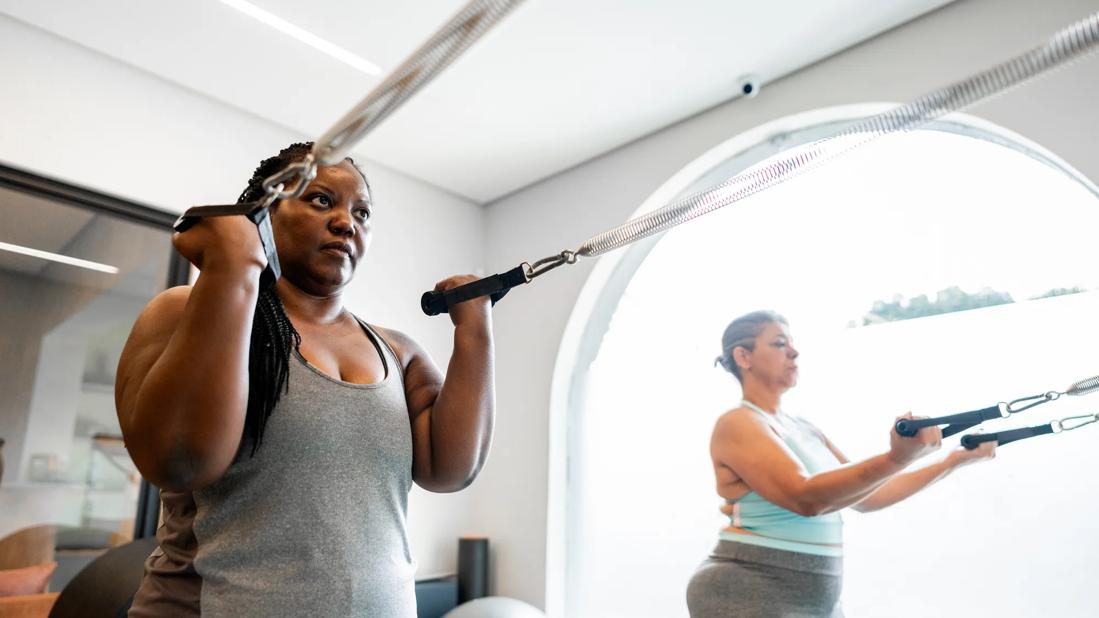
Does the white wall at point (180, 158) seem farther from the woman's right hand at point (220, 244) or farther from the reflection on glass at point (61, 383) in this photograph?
the woman's right hand at point (220, 244)

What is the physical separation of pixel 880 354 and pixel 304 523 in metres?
2.07

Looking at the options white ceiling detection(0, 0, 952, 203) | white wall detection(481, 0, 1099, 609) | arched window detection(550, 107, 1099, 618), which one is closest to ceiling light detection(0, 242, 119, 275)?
white ceiling detection(0, 0, 952, 203)

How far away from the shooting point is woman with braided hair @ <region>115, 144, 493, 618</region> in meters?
0.71

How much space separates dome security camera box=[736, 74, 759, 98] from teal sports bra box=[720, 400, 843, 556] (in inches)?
58.5

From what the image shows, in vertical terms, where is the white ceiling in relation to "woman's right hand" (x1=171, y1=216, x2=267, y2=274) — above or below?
above

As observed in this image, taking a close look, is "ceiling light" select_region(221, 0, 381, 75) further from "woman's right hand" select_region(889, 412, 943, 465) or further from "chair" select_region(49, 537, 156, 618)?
"woman's right hand" select_region(889, 412, 943, 465)

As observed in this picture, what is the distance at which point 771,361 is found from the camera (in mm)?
1950

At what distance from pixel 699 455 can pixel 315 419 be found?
90.7 inches

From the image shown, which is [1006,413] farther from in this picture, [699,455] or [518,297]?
[518,297]

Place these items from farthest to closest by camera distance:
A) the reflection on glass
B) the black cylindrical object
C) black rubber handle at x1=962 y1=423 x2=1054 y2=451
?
the black cylindrical object < the reflection on glass < black rubber handle at x1=962 y1=423 x2=1054 y2=451

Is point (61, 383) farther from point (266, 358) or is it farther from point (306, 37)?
point (266, 358)

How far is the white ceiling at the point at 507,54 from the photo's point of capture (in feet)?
8.05

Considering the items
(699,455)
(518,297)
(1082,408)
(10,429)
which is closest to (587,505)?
(699,455)

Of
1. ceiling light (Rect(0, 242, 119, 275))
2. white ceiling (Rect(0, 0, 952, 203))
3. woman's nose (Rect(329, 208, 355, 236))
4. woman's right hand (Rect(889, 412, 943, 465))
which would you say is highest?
white ceiling (Rect(0, 0, 952, 203))
